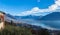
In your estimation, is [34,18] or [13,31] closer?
[13,31]

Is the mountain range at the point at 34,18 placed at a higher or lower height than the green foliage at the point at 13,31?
higher

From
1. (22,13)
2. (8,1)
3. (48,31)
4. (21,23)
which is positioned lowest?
(48,31)

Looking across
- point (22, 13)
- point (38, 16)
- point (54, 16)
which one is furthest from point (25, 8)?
point (54, 16)

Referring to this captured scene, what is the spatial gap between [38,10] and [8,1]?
1.65 feet

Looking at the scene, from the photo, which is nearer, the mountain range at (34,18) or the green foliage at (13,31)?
the green foliage at (13,31)

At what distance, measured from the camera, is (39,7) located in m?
2.34

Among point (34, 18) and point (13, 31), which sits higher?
point (34, 18)

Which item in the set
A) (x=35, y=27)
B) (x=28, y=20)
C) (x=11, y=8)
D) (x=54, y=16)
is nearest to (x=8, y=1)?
(x=11, y=8)

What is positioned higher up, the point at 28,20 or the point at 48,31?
the point at 28,20

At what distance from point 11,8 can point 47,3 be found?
58 centimetres

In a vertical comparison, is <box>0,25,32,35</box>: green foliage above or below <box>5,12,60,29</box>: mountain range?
below

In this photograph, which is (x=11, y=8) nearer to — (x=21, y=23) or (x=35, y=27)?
(x=21, y=23)

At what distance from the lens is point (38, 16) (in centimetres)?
238

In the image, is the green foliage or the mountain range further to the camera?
A: the mountain range
